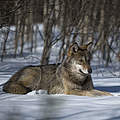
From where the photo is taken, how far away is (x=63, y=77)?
314 inches

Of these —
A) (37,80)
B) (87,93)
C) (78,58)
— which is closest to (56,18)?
(37,80)

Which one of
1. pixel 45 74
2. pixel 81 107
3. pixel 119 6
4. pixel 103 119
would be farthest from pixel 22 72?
pixel 119 6

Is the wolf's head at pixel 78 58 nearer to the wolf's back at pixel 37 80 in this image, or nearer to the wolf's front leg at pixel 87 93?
the wolf's front leg at pixel 87 93

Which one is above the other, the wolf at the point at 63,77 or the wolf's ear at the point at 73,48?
the wolf's ear at the point at 73,48

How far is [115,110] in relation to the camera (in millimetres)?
4938

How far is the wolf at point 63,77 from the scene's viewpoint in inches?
304

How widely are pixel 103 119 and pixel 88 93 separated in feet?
10.2

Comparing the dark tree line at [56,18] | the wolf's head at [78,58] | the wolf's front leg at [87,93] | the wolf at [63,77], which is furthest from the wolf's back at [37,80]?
the dark tree line at [56,18]

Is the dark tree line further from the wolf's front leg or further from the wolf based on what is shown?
the wolf's front leg

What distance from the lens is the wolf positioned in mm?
7715

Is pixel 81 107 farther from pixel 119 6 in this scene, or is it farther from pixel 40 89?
pixel 119 6

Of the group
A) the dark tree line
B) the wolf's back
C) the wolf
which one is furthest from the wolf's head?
the dark tree line

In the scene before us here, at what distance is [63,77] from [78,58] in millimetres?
565

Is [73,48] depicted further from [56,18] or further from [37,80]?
[56,18]
